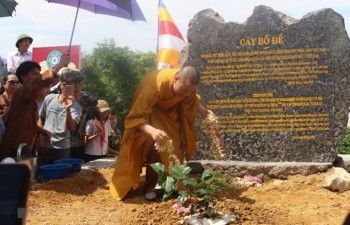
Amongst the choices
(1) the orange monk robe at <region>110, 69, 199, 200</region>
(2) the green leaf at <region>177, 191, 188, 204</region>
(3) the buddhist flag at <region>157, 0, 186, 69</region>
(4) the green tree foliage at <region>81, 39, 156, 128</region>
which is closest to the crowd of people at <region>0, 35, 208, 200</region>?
(1) the orange monk robe at <region>110, 69, 199, 200</region>

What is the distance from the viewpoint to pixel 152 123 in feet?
14.5

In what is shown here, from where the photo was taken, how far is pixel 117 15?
6211 millimetres

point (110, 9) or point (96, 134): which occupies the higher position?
point (110, 9)

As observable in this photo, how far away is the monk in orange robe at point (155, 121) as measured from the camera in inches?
162

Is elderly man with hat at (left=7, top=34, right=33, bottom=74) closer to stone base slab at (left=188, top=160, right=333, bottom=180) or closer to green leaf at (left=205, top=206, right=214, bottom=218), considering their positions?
stone base slab at (left=188, top=160, right=333, bottom=180)

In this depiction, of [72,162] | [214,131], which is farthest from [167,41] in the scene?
[214,131]

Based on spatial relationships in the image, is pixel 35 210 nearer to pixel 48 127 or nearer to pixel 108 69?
pixel 48 127

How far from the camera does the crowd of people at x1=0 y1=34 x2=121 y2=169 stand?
14.7ft

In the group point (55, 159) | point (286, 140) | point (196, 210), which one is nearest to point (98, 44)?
point (55, 159)

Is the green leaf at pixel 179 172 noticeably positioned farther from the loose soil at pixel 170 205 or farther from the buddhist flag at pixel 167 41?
the buddhist flag at pixel 167 41

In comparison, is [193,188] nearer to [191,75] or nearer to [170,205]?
[170,205]

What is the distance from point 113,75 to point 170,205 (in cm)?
899

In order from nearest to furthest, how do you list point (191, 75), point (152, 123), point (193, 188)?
point (193, 188) → point (191, 75) → point (152, 123)

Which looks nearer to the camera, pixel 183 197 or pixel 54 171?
pixel 183 197
